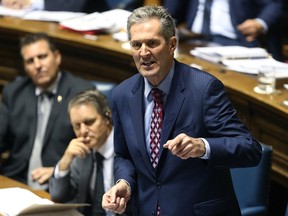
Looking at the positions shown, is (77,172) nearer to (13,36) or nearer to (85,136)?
(85,136)

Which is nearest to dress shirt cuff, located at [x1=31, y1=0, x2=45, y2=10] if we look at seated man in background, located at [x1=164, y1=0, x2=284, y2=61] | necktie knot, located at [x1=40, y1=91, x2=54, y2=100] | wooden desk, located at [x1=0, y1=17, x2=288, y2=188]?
wooden desk, located at [x1=0, y1=17, x2=288, y2=188]

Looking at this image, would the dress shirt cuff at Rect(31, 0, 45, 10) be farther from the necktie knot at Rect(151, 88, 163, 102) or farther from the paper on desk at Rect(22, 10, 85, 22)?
the necktie knot at Rect(151, 88, 163, 102)

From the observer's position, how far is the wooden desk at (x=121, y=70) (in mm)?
3436

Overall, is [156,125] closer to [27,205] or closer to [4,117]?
[27,205]

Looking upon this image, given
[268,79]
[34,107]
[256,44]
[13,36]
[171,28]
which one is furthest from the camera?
[13,36]

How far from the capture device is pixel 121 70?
4.58 metres

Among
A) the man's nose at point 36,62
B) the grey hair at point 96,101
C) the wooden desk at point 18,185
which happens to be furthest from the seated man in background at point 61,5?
the wooden desk at point 18,185

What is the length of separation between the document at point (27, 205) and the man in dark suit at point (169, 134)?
326mm

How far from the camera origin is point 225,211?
2.56 m

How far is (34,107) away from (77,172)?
0.83m

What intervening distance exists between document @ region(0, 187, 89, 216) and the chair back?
0.76m

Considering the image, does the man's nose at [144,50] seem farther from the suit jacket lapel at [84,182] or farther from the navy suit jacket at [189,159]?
the suit jacket lapel at [84,182]

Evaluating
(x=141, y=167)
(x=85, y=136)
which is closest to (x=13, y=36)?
(x=85, y=136)

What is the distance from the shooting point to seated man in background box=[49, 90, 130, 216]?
3.33 metres
